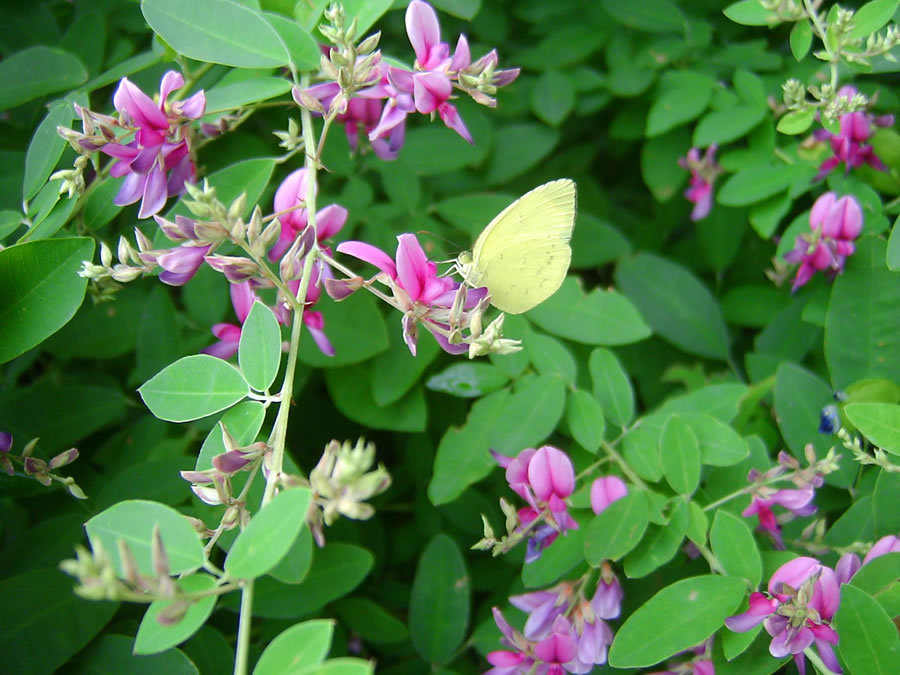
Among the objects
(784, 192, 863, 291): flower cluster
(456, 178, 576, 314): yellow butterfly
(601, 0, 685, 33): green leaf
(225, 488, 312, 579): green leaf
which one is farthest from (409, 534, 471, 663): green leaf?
(601, 0, 685, 33): green leaf

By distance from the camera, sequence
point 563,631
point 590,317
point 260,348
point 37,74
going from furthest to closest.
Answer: point 590,317
point 37,74
point 563,631
point 260,348

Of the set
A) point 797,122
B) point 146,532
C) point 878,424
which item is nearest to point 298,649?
point 146,532

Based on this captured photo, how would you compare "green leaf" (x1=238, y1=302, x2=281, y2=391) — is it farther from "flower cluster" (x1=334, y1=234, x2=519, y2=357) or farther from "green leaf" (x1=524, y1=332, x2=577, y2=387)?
"green leaf" (x1=524, y1=332, x2=577, y2=387)

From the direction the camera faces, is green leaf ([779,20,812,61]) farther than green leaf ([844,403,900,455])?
Yes

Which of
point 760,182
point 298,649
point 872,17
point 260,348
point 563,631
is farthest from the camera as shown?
point 760,182

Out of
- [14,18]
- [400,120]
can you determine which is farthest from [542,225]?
[14,18]

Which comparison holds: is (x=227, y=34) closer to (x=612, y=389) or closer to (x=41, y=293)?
(x=41, y=293)

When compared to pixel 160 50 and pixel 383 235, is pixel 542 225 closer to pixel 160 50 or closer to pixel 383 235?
pixel 383 235
